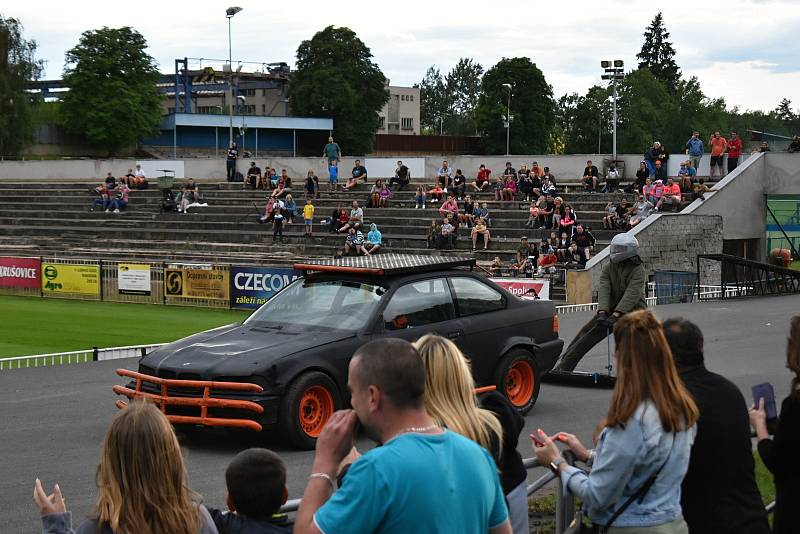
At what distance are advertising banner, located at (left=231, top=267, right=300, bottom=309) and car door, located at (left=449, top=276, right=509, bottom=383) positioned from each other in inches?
561

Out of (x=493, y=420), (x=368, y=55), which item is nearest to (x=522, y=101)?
(x=368, y=55)

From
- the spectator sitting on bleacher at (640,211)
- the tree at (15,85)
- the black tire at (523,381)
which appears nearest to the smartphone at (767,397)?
the black tire at (523,381)

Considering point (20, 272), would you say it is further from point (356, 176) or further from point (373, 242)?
point (356, 176)

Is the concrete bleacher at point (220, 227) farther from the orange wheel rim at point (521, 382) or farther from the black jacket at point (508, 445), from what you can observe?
the black jacket at point (508, 445)

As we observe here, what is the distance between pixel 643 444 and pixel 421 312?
7.12 m

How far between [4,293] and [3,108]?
5234 cm

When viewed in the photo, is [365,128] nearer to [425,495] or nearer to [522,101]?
[522,101]

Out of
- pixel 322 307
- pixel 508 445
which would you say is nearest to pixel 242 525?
pixel 508 445

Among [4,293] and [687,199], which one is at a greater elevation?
[687,199]

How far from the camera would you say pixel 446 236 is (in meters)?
34.1

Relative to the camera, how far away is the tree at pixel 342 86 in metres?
95.1

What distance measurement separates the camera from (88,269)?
1168 inches

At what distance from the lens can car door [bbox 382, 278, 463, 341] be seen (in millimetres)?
11211

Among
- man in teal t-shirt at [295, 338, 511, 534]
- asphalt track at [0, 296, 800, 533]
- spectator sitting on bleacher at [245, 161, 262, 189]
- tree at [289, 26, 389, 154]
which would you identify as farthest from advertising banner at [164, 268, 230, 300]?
tree at [289, 26, 389, 154]
